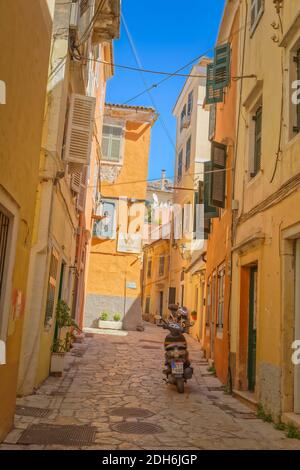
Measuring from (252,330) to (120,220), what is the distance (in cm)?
1619

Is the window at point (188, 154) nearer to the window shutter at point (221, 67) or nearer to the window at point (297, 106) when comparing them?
the window shutter at point (221, 67)

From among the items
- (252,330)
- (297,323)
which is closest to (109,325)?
(252,330)

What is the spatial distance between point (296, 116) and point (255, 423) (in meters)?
4.61

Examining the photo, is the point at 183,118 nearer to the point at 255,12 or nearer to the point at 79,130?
the point at 255,12

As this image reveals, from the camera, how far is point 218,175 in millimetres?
11594

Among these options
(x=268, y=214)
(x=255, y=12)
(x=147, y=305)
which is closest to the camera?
(x=268, y=214)

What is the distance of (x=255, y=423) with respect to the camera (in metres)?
6.90

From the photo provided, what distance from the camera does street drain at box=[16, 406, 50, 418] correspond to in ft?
21.6

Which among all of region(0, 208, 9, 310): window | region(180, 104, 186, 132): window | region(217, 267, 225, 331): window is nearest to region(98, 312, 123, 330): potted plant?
region(217, 267, 225, 331): window

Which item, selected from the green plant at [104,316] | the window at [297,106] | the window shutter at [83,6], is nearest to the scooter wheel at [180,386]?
the window at [297,106]

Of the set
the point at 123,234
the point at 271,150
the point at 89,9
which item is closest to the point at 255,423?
the point at 271,150

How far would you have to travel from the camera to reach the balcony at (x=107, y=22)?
12.2 meters

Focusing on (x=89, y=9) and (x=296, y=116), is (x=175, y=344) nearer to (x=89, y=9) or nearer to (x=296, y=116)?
(x=296, y=116)

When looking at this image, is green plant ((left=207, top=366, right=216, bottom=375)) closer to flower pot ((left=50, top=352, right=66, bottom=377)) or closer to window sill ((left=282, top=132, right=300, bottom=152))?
flower pot ((left=50, top=352, right=66, bottom=377))
